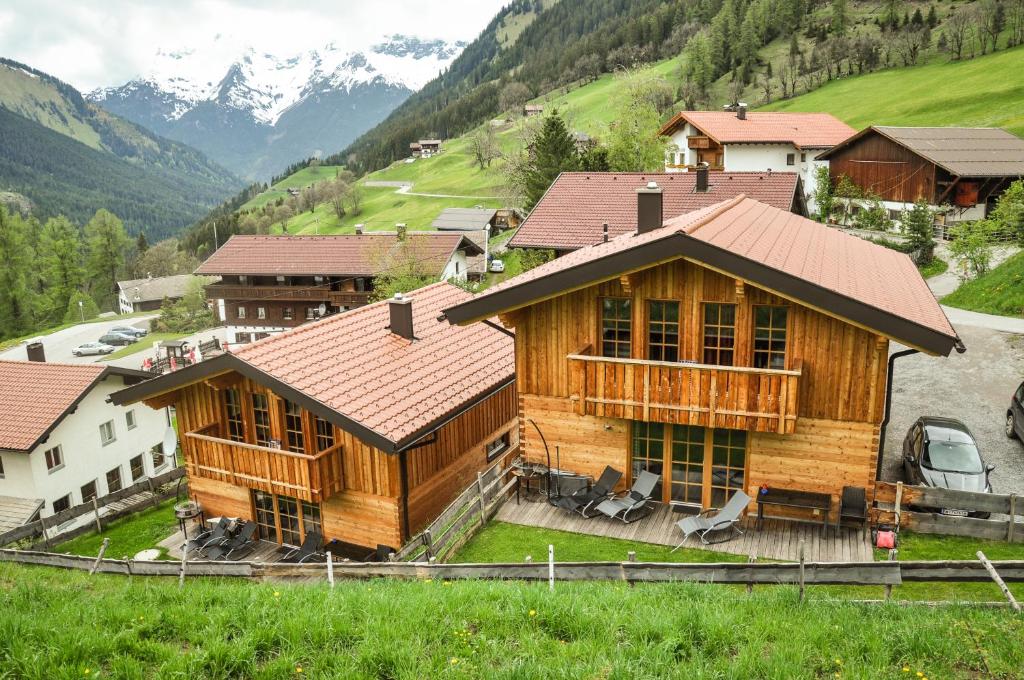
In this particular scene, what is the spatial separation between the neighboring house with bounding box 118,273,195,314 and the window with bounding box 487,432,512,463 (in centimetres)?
9748

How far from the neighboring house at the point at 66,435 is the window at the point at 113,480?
0.04 metres

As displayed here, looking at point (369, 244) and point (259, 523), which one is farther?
point (369, 244)

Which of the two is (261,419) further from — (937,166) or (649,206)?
(937,166)

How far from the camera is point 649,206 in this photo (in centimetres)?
1942

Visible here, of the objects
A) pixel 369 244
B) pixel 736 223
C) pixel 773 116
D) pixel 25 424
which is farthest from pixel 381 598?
pixel 773 116

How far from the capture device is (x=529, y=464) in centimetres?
1750

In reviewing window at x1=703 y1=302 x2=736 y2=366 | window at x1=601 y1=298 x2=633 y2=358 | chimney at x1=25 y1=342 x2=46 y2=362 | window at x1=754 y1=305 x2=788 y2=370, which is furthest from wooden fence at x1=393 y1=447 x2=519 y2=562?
chimney at x1=25 y1=342 x2=46 y2=362

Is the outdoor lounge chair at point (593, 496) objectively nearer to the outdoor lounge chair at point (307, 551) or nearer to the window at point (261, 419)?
Result: the outdoor lounge chair at point (307, 551)

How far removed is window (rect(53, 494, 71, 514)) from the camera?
2891 centimetres

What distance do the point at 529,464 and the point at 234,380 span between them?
7.65 m

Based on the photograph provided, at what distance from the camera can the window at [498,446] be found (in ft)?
70.0

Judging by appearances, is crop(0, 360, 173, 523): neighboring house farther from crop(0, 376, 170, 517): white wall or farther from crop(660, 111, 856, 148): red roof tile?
crop(660, 111, 856, 148): red roof tile

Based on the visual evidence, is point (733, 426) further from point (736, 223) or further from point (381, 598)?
point (381, 598)

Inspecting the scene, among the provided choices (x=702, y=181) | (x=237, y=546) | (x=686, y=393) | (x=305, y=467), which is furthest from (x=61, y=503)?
(x=702, y=181)
